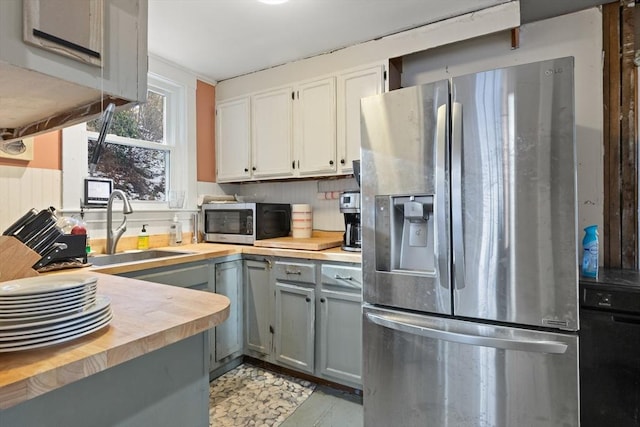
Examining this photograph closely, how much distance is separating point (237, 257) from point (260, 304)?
15.0 inches

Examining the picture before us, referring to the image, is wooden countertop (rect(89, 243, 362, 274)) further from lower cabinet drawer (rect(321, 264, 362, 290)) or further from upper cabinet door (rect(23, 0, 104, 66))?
upper cabinet door (rect(23, 0, 104, 66))

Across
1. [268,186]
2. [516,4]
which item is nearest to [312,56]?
[268,186]

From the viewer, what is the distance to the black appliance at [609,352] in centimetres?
145

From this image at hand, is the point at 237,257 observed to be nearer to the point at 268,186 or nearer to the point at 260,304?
the point at 260,304

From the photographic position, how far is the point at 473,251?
→ 146cm

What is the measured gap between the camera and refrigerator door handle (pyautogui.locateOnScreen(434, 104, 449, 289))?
151 centimetres

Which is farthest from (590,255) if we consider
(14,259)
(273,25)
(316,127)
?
(14,259)

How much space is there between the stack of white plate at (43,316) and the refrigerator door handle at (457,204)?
4.28ft

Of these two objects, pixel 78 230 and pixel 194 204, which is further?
pixel 194 204

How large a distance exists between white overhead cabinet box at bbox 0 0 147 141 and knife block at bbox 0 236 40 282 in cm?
46

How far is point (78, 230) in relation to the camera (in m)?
1.93

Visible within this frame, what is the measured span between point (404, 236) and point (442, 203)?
278 mm

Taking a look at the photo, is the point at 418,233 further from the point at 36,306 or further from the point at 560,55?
the point at 560,55

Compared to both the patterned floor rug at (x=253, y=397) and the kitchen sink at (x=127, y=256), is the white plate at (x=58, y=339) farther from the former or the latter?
the kitchen sink at (x=127, y=256)
